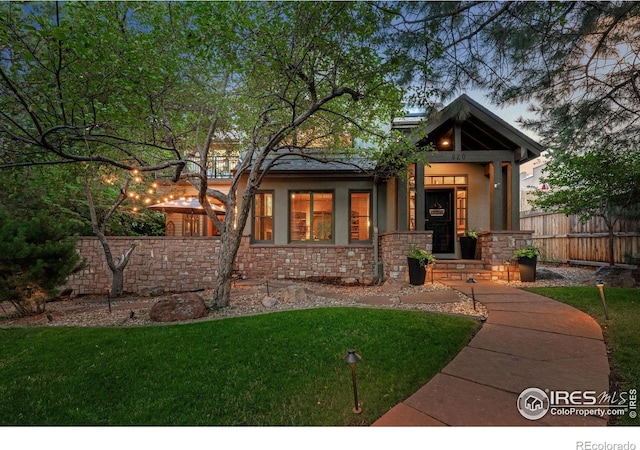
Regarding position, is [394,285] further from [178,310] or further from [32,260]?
[32,260]

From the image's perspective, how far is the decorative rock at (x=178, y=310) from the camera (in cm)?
421

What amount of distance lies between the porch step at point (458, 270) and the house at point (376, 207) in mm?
22

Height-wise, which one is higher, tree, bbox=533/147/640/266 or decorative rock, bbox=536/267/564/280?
tree, bbox=533/147/640/266

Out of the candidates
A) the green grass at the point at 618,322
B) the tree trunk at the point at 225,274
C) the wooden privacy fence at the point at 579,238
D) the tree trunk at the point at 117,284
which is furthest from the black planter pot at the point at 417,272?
the tree trunk at the point at 117,284

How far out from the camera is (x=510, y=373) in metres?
2.12

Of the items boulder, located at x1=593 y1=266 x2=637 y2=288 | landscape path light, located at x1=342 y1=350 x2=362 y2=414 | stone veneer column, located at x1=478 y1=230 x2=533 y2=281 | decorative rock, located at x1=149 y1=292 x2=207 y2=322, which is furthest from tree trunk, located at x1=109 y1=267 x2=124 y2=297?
boulder, located at x1=593 y1=266 x2=637 y2=288

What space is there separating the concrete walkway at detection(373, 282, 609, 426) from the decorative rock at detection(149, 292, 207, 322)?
342cm

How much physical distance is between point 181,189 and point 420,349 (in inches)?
425

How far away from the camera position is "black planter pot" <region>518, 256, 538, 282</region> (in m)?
5.75

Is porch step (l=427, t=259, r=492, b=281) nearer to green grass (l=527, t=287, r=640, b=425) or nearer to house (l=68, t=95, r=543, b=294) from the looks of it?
house (l=68, t=95, r=543, b=294)

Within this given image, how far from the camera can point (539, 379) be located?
2.03 meters

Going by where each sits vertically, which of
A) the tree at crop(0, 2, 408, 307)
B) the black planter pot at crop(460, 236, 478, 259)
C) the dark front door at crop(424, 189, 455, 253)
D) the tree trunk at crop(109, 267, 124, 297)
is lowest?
the tree trunk at crop(109, 267, 124, 297)

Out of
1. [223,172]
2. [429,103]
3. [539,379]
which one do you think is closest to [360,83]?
[429,103]

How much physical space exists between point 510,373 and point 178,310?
13.4 ft
